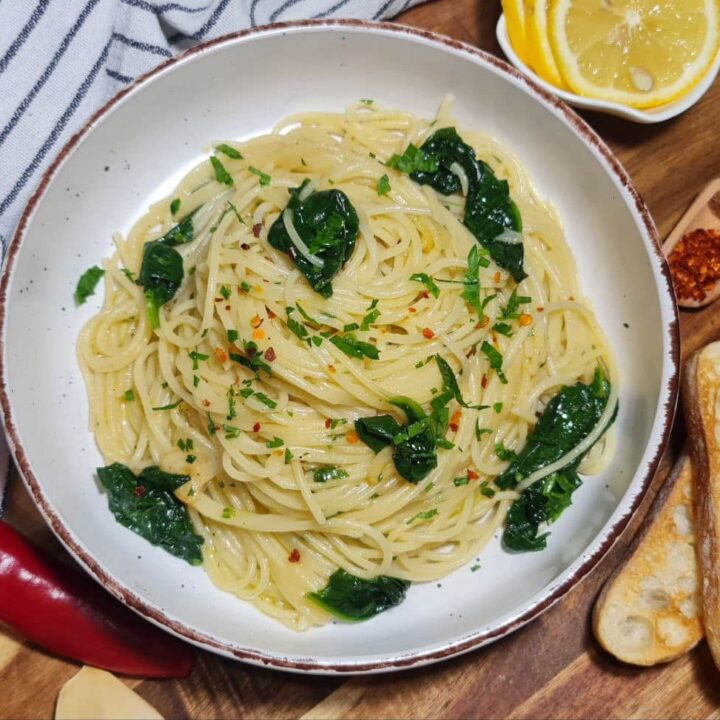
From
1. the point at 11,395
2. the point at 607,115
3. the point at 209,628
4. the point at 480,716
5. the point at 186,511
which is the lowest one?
the point at 480,716

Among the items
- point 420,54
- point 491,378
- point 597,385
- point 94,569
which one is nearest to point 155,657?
point 94,569

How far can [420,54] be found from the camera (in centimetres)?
446

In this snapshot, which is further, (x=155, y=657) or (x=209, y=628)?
(x=155, y=657)

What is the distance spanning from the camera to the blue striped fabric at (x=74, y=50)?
14.3 feet

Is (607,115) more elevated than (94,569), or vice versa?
(607,115)

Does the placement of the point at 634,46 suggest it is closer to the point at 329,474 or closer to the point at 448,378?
the point at 448,378

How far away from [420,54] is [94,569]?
310cm

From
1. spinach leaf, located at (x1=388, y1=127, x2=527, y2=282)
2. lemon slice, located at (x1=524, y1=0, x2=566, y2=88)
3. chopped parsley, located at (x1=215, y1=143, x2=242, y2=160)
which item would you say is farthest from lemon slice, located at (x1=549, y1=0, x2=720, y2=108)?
chopped parsley, located at (x1=215, y1=143, x2=242, y2=160)

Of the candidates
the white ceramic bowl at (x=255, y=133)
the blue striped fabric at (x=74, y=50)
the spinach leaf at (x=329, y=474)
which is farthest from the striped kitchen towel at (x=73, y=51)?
the spinach leaf at (x=329, y=474)

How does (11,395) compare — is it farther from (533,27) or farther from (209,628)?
(533,27)

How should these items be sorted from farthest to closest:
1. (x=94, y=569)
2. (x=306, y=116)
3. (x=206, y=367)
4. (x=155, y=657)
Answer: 1. (x=306, y=116)
2. (x=155, y=657)
3. (x=206, y=367)
4. (x=94, y=569)

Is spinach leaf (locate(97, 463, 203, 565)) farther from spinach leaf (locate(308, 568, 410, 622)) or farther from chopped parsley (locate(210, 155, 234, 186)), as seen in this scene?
chopped parsley (locate(210, 155, 234, 186))

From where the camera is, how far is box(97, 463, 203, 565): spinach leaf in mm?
4238

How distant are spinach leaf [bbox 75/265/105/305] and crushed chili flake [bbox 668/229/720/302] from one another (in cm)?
323
